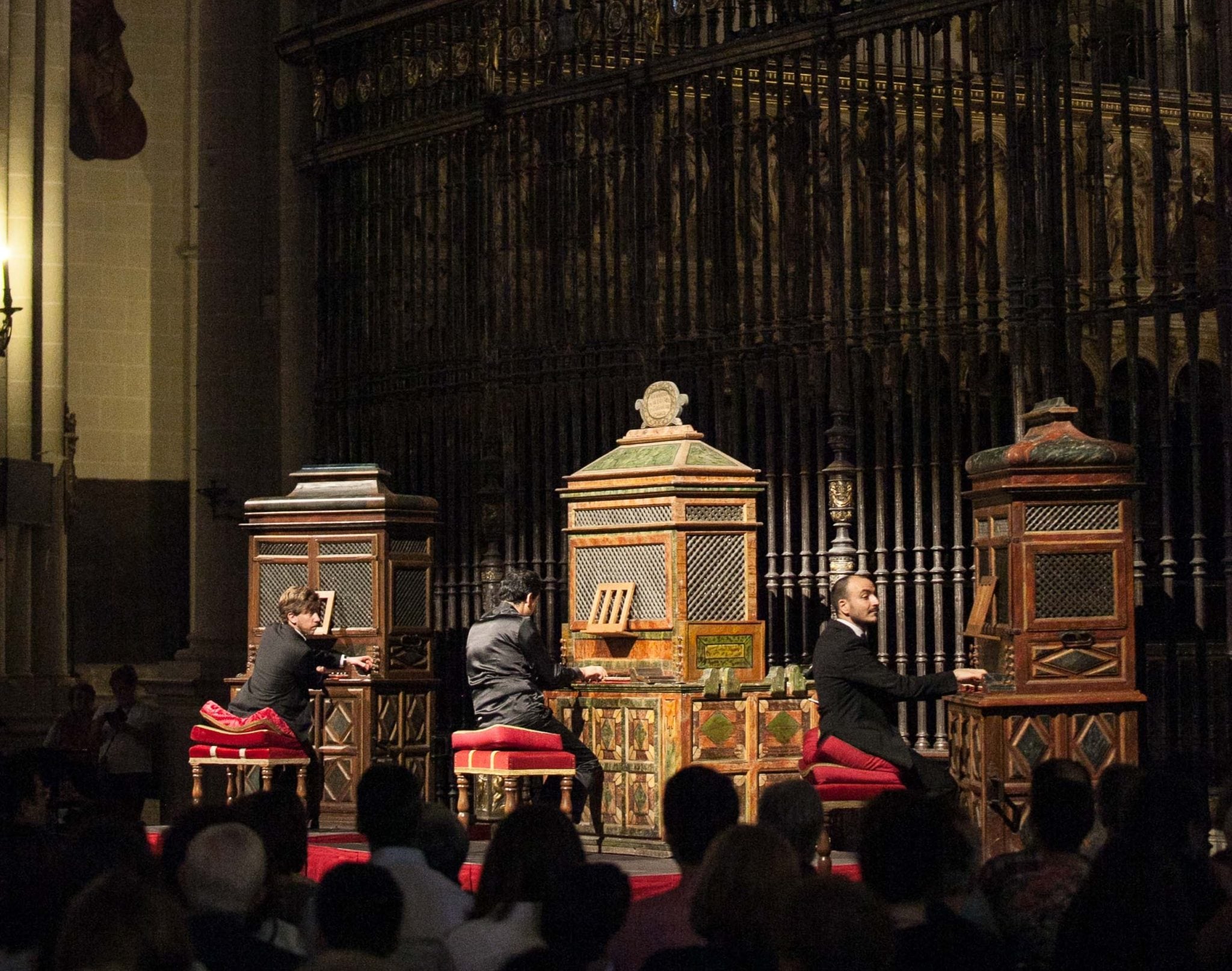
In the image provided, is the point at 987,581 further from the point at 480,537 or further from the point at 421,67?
the point at 421,67

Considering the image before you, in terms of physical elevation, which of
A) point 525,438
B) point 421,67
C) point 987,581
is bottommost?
point 987,581

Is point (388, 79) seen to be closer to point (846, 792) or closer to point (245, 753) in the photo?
point (245, 753)

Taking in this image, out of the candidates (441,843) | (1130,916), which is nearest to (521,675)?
A: (441,843)

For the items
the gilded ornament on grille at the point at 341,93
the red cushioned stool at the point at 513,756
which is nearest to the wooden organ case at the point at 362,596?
the red cushioned stool at the point at 513,756

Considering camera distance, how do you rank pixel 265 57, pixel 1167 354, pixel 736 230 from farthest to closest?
pixel 265 57
pixel 736 230
pixel 1167 354

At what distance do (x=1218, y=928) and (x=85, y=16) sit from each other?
605 inches

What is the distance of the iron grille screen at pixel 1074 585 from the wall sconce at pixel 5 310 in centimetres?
702

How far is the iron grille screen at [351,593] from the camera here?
1120 cm

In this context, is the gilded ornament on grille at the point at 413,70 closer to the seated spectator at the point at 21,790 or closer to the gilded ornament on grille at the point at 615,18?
the gilded ornament on grille at the point at 615,18

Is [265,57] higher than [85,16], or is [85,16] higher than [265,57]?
[85,16]

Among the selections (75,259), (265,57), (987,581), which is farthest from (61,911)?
(75,259)

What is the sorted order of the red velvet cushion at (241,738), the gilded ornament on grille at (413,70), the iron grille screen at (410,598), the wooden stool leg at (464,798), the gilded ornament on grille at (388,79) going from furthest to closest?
the gilded ornament on grille at (388,79)
the gilded ornament on grille at (413,70)
the iron grille screen at (410,598)
the red velvet cushion at (241,738)
the wooden stool leg at (464,798)

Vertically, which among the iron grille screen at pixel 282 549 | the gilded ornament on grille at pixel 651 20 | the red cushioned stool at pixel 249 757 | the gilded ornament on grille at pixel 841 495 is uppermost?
the gilded ornament on grille at pixel 651 20

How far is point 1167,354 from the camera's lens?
914 centimetres
